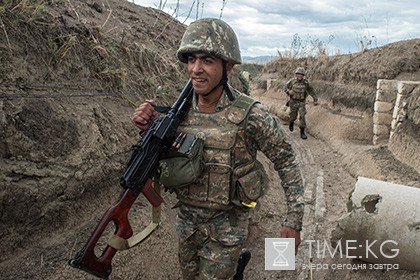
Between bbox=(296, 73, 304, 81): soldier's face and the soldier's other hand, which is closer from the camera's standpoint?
the soldier's other hand

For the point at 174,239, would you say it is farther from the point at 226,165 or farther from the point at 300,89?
the point at 300,89

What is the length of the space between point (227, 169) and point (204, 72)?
2.10 feet

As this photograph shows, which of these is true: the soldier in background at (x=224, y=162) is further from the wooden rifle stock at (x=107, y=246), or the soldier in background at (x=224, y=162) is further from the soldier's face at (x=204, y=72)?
the wooden rifle stock at (x=107, y=246)

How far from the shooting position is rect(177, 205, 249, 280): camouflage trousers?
2.52 m

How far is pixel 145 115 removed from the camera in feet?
8.82

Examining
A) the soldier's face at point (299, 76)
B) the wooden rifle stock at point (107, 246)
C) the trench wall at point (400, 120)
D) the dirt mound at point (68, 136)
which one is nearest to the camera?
the wooden rifle stock at point (107, 246)

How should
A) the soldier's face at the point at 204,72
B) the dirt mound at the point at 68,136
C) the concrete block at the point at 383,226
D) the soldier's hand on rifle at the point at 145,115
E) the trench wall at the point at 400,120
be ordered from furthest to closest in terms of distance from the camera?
the trench wall at the point at 400,120
the concrete block at the point at 383,226
the dirt mound at the point at 68,136
the soldier's hand on rifle at the point at 145,115
the soldier's face at the point at 204,72

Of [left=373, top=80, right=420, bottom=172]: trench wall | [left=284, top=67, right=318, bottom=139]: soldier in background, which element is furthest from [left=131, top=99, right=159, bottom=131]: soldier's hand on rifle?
[left=284, top=67, right=318, bottom=139]: soldier in background

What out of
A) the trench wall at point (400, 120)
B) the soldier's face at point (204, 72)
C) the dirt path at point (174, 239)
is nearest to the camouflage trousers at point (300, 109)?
the trench wall at point (400, 120)

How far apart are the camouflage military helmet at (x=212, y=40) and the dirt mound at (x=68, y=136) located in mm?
1392

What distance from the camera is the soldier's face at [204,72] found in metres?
2.53

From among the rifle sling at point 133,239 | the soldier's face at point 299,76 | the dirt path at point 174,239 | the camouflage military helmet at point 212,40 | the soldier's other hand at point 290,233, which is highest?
the camouflage military helmet at point 212,40

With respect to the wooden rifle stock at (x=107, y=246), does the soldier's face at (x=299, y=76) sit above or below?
above

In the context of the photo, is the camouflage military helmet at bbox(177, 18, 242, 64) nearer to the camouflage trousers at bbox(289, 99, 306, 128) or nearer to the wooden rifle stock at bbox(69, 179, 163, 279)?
the wooden rifle stock at bbox(69, 179, 163, 279)
